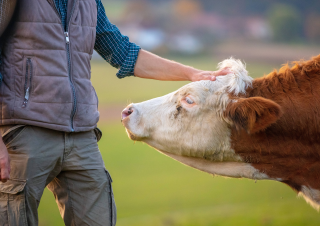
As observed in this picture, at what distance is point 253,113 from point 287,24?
14.5m

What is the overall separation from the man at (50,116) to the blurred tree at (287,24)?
1385 centimetres

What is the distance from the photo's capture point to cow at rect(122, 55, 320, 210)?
75.1 inches

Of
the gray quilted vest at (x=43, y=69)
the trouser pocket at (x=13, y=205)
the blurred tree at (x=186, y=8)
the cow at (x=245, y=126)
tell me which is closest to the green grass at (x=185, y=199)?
the cow at (x=245, y=126)

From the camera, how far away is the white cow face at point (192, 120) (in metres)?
2.03

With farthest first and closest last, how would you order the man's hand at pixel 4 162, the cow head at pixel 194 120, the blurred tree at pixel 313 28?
1. the blurred tree at pixel 313 28
2. the cow head at pixel 194 120
3. the man's hand at pixel 4 162

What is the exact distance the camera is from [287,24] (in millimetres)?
14930

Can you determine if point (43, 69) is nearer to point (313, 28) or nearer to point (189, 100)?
point (189, 100)

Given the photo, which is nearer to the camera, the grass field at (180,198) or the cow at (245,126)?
the cow at (245,126)

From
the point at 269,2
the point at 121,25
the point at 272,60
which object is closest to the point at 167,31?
the point at 121,25

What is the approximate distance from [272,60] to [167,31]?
20.8 ft

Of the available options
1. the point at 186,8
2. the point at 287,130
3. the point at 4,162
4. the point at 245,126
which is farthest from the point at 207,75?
the point at 186,8

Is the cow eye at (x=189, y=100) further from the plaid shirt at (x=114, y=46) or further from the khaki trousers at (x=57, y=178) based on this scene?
the khaki trousers at (x=57, y=178)

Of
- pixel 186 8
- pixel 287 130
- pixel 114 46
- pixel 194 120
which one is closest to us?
pixel 287 130

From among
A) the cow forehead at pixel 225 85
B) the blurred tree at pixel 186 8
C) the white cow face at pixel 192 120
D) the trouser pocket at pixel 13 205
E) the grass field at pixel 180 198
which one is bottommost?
the grass field at pixel 180 198
